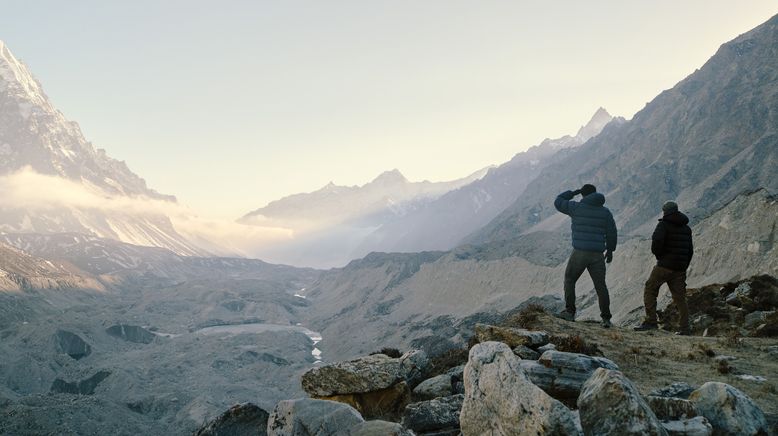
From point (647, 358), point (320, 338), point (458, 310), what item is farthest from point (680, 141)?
point (647, 358)

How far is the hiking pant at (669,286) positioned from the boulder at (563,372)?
20.2 feet

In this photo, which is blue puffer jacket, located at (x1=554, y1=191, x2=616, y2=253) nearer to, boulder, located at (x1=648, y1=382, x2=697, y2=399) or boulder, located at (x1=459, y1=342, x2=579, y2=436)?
boulder, located at (x1=648, y1=382, x2=697, y2=399)

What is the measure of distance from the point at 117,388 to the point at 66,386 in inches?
340

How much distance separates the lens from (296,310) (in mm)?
199875

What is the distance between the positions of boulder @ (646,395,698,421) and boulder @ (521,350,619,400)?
47.2 inches

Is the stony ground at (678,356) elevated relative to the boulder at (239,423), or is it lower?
lower

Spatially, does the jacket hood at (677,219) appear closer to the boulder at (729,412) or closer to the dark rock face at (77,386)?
the boulder at (729,412)

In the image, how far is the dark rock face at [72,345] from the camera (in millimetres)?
114312

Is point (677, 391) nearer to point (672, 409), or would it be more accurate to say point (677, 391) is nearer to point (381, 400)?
point (672, 409)

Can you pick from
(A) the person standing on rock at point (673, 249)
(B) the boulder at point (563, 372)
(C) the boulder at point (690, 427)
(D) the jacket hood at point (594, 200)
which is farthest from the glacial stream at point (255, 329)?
(C) the boulder at point (690, 427)

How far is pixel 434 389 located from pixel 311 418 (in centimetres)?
335

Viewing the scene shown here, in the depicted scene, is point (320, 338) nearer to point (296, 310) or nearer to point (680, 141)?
point (296, 310)

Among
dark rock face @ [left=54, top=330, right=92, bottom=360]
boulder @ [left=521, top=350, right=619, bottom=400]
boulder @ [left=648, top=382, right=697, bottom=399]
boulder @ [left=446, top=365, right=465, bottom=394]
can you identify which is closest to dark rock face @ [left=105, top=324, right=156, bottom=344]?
dark rock face @ [left=54, top=330, right=92, bottom=360]

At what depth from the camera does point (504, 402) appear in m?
6.45
